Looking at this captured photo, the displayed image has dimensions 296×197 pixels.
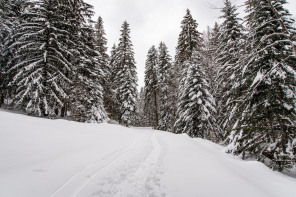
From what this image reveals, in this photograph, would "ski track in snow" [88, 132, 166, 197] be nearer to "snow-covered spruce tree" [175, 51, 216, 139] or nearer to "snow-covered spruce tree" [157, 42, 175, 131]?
"snow-covered spruce tree" [175, 51, 216, 139]

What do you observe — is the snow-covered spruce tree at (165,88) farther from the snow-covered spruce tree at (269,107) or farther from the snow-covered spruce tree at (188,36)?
the snow-covered spruce tree at (269,107)

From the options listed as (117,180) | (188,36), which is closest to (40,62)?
(117,180)

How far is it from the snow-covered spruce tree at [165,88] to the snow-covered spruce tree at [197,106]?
870 cm

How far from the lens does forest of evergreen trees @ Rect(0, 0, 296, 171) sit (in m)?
5.67

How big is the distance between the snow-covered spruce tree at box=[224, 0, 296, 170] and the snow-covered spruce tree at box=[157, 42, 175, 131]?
16.3 meters

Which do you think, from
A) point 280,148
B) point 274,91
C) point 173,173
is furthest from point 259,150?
point 173,173

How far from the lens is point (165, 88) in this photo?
2508cm

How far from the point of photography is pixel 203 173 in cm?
336

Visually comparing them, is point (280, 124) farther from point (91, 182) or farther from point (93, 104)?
point (93, 104)

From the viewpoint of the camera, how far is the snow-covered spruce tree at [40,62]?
1183 cm

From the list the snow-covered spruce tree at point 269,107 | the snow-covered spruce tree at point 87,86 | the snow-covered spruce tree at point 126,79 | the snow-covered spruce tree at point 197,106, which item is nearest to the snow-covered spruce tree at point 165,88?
the snow-covered spruce tree at point 126,79

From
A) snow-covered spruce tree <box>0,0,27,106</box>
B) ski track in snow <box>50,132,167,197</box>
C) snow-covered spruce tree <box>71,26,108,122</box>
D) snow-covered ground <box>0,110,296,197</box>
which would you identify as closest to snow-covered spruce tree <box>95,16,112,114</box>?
snow-covered spruce tree <box>71,26,108,122</box>

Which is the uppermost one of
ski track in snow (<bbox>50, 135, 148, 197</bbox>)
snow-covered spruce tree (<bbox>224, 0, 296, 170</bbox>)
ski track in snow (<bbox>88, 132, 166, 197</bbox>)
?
snow-covered spruce tree (<bbox>224, 0, 296, 170</bbox>)

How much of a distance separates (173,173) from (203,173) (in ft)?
2.32
